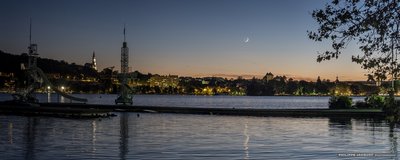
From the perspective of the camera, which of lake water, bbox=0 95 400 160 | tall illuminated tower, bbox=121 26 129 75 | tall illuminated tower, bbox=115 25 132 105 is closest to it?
lake water, bbox=0 95 400 160

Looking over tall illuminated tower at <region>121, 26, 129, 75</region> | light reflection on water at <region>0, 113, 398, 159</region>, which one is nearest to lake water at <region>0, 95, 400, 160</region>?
light reflection on water at <region>0, 113, 398, 159</region>

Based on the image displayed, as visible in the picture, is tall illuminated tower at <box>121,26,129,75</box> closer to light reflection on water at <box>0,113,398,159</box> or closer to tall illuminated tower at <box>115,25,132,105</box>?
tall illuminated tower at <box>115,25,132,105</box>

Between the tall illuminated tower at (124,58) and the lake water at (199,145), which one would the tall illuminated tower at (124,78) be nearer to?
the tall illuminated tower at (124,58)

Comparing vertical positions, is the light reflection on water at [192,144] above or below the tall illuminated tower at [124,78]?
below

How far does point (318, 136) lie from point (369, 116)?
105ft

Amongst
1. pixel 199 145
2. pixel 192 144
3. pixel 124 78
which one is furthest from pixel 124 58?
pixel 199 145

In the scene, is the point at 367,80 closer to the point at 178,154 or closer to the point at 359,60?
the point at 359,60

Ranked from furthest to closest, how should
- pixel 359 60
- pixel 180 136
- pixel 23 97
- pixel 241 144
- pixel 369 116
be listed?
1. pixel 23 97
2. pixel 369 116
3. pixel 180 136
4. pixel 241 144
5. pixel 359 60

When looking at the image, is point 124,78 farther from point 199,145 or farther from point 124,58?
point 199,145

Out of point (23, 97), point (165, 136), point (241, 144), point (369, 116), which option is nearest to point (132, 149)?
point (241, 144)

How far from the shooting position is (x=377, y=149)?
35.4 meters

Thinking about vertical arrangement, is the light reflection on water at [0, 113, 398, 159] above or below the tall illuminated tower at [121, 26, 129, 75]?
below

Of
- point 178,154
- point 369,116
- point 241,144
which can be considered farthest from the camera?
point 369,116

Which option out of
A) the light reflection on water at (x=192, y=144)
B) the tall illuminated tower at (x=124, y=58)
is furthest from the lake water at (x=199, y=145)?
the tall illuminated tower at (x=124, y=58)
